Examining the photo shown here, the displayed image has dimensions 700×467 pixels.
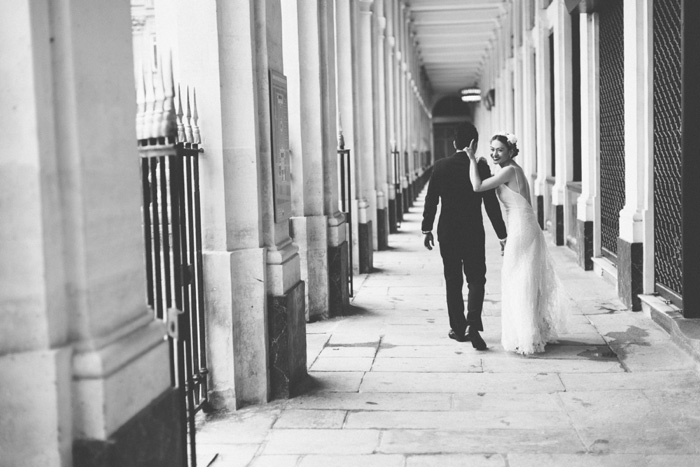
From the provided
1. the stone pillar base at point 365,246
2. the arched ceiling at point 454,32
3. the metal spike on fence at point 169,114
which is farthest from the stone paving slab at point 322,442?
the arched ceiling at point 454,32

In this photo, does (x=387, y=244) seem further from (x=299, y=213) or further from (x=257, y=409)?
(x=257, y=409)

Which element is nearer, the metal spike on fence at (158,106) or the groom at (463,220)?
the metal spike on fence at (158,106)

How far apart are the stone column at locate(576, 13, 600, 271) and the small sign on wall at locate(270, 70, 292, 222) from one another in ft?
19.0

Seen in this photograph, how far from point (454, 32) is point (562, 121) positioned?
1745 cm

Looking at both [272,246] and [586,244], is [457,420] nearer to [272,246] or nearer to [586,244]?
[272,246]

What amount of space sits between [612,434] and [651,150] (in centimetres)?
394

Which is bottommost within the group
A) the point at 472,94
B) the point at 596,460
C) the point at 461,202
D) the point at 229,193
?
the point at 596,460

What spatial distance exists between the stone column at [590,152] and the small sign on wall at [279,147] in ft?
19.0

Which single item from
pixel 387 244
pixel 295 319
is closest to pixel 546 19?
pixel 387 244

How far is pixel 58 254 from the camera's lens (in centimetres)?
285

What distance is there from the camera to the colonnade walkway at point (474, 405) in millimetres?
4469

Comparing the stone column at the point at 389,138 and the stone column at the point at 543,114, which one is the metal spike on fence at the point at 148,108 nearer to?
the stone column at the point at 389,138

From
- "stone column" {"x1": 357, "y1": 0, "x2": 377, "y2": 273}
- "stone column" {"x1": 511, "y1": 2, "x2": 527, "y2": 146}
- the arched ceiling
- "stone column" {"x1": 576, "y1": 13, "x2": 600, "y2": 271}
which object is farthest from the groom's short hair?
the arched ceiling

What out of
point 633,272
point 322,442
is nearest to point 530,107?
point 633,272
